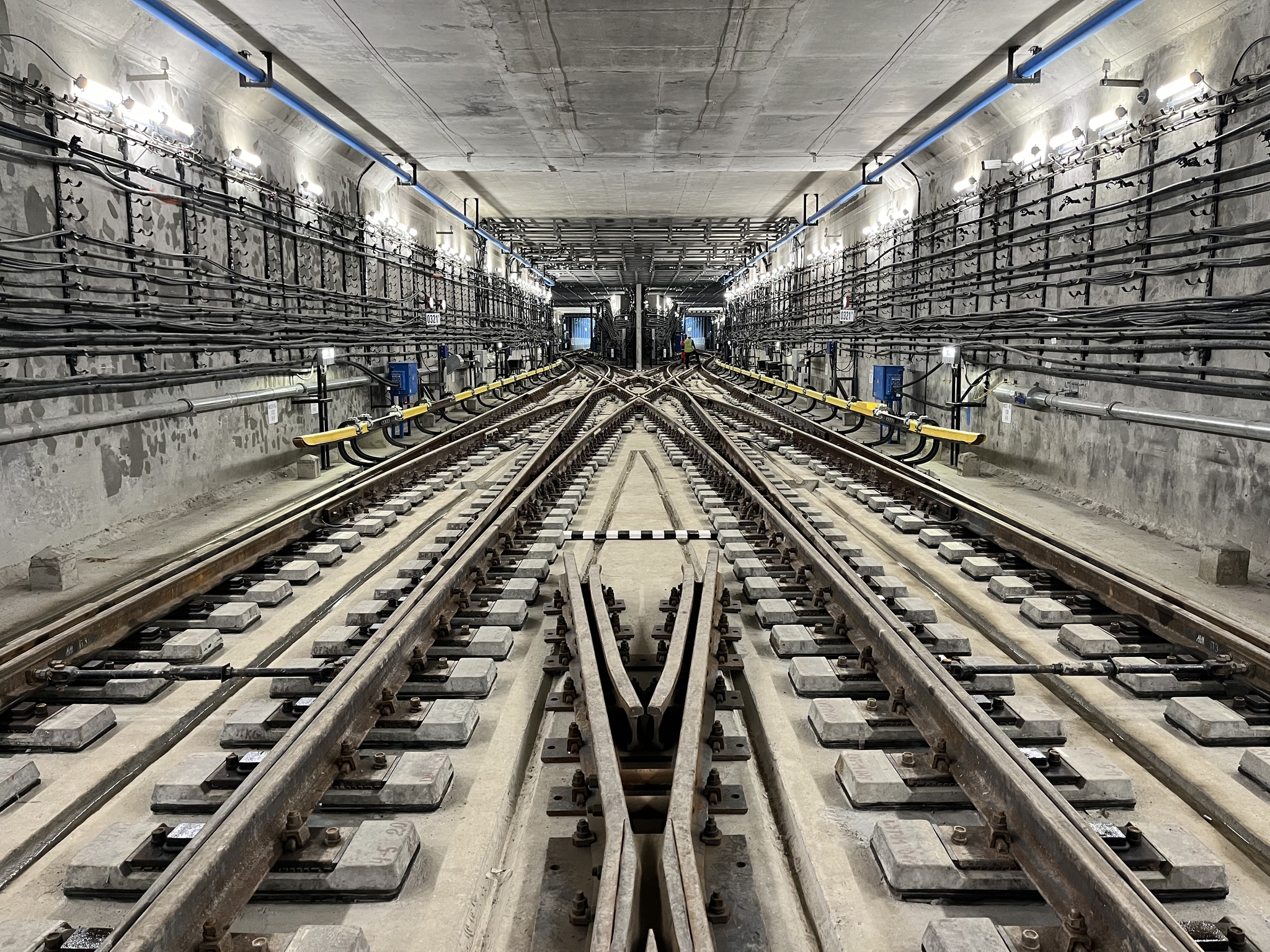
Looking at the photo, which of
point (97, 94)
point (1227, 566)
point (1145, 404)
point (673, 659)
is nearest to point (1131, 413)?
point (1145, 404)

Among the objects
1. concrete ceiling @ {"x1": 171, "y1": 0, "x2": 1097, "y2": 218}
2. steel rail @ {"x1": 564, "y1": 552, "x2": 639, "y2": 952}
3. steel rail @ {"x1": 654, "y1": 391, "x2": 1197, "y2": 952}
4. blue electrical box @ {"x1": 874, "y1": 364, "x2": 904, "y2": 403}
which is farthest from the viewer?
blue electrical box @ {"x1": 874, "y1": 364, "x2": 904, "y2": 403}

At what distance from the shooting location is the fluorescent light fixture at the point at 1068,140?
9.70 metres

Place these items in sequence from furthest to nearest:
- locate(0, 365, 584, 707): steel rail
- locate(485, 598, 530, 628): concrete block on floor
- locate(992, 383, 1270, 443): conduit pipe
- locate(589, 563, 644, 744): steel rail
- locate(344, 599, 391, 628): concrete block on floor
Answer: locate(992, 383, 1270, 443): conduit pipe, locate(485, 598, 530, 628): concrete block on floor, locate(344, 599, 391, 628): concrete block on floor, locate(0, 365, 584, 707): steel rail, locate(589, 563, 644, 744): steel rail

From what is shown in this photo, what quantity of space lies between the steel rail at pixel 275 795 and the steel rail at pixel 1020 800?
2.34 metres

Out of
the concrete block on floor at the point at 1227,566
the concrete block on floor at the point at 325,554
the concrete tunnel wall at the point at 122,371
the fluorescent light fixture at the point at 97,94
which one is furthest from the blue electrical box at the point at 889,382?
the fluorescent light fixture at the point at 97,94

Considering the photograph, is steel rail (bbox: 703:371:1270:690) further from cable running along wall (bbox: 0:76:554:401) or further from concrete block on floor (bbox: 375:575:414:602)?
cable running along wall (bbox: 0:76:554:401)

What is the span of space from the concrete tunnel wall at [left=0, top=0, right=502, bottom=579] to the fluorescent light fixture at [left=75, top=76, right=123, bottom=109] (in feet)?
0.41

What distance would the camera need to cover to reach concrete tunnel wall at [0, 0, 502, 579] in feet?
22.5

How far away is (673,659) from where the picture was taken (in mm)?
3645

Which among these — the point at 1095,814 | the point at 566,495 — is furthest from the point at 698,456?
the point at 1095,814

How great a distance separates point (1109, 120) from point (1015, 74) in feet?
3.73

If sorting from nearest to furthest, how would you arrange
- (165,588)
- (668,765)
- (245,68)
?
(668,765) < (165,588) < (245,68)

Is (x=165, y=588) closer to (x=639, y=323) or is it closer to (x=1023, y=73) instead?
(x=1023, y=73)

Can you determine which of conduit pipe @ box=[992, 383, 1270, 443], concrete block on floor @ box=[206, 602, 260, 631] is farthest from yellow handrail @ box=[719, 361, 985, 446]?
concrete block on floor @ box=[206, 602, 260, 631]
